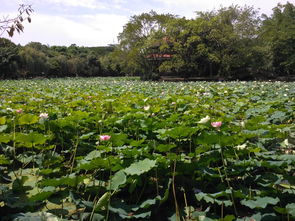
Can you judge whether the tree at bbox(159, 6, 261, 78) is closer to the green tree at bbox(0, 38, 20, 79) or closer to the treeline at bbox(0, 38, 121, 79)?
the treeline at bbox(0, 38, 121, 79)

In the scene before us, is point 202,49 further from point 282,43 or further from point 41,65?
point 41,65

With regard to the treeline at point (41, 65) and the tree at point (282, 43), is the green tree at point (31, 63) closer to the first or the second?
the treeline at point (41, 65)

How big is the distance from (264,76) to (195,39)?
8.14 metres

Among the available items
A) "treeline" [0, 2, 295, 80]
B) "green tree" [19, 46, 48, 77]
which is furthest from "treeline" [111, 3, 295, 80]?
"green tree" [19, 46, 48, 77]

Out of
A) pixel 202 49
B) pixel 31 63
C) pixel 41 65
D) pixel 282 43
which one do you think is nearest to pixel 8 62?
pixel 31 63

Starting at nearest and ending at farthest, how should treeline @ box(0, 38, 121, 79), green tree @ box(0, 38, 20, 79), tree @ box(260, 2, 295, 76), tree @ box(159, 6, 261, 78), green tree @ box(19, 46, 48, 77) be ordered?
tree @ box(159, 6, 261, 78) → tree @ box(260, 2, 295, 76) → green tree @ box(0, 38, 20, 79) → treeline @ box(0, 38, 121, 79) → green tree @ box(19, 46, 48, 77)

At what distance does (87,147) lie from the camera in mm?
2191

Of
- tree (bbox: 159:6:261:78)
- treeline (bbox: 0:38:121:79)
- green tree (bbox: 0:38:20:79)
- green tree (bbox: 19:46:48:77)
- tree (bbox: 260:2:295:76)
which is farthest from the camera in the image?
green tree (bbox: 19:46:48:77)

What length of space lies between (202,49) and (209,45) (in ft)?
4.17

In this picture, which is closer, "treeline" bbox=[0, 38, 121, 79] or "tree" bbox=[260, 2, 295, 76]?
"tree" bbox=[260, 2, 295, 76]

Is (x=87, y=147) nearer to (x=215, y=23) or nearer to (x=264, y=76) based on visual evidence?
(x=215, y=23)

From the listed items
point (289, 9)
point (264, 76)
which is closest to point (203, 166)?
point (264, 76)

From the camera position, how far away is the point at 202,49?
744 inches

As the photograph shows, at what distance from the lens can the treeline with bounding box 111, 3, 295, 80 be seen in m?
19.4
